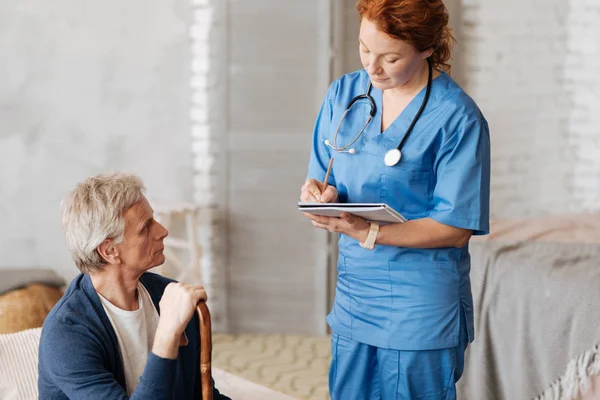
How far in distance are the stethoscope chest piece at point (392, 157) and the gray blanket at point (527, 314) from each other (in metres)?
1.04

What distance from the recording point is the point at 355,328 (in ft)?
6.10

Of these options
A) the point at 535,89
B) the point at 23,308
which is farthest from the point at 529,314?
the point at 535,89

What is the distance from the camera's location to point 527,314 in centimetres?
259

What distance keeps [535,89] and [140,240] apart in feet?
10.7

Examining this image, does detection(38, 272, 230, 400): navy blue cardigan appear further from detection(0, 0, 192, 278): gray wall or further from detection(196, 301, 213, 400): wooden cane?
detection(0, 0, 192, 278): gray wall

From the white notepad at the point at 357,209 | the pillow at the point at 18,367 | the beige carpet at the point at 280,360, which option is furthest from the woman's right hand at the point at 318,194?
Result: the beige carpet at the point at 280,360

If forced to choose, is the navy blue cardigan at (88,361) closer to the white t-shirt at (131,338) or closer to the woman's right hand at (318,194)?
the white t-shirt at (131,338)

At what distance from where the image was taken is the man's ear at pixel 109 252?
161cm

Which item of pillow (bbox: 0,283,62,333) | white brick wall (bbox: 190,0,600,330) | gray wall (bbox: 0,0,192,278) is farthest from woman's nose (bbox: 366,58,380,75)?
white brick wall (bbox: 190,0,600,330)

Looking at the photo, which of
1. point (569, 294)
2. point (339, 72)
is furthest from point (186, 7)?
point (569, 294)

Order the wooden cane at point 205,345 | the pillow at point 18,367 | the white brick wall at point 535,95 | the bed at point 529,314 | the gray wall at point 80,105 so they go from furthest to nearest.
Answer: the white brick wall at point 535,95
the gray wall at point 80,105
the bed at point 529,314
the pillow at point 18,367
the wooden cane at point 205,345

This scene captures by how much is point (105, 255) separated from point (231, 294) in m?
2.54

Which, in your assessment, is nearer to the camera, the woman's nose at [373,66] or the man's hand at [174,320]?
the man's hand at [174,320]

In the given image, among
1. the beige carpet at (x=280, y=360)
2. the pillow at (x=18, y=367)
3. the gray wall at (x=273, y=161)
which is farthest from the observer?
the gray wall at (x=273, y=161)
